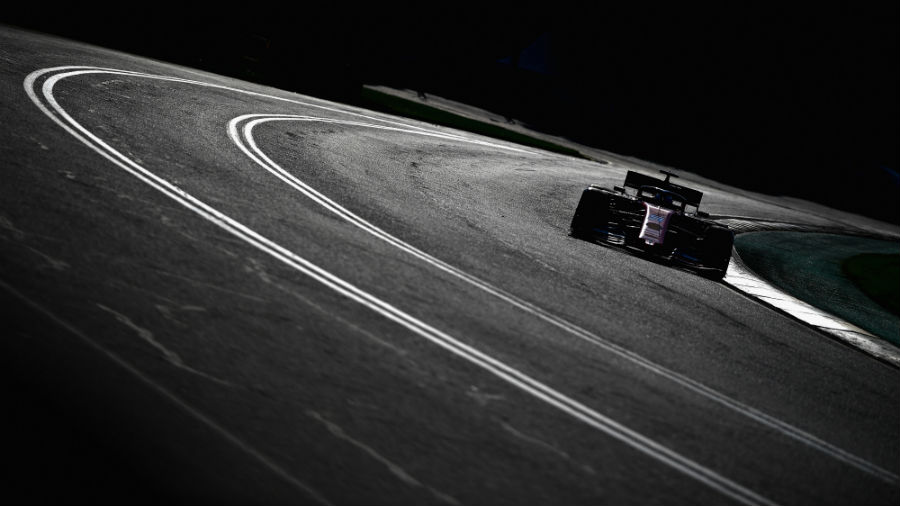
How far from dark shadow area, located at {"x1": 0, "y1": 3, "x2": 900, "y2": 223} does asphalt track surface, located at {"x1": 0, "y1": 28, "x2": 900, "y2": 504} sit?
33.8m

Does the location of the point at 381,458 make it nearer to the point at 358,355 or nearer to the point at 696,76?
the point at 358,355

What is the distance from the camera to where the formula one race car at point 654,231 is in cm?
1073

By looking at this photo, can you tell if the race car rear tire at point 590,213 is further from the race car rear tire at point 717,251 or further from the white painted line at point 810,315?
the white painted line at point 810,315

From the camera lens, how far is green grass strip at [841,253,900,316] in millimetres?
13711

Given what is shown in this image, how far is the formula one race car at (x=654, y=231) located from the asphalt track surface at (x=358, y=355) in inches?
16.5

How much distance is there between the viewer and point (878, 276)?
16.2 meters

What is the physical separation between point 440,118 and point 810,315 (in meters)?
19.8

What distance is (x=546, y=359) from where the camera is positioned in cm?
569

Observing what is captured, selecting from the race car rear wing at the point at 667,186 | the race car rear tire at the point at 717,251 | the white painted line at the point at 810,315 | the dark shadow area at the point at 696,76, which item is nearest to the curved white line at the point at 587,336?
the white painted line at the point at 810,315

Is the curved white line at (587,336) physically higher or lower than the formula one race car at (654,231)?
lower

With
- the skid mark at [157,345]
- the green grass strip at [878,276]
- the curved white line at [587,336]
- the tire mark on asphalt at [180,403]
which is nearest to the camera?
the tire mark on asphalt at [180,403]

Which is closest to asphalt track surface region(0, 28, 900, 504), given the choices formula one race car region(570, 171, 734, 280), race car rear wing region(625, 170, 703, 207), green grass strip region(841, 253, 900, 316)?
formula one race car region(570, 171, 734, 280)

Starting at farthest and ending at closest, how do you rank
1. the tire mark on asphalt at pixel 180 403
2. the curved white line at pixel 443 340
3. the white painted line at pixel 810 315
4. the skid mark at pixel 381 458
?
the white painted line at pixel 810 315
the curved white line at pixel 443 340
the skid mark at pixel 381 458
the tire mark on asphalt at pixel 180 403

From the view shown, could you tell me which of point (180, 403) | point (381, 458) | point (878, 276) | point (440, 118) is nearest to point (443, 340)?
point (381, 458)
